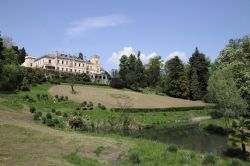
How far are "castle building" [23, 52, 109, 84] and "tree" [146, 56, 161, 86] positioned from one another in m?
17.1

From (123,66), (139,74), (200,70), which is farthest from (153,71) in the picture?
(200,70)

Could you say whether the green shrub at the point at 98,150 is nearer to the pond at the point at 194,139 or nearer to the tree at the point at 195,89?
the pond at the point at 194,139

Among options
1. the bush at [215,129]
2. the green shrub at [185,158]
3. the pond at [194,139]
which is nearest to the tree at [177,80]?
the bush at [215,129]

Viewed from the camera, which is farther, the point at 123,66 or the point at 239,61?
the point at 123,66

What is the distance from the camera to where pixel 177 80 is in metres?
101

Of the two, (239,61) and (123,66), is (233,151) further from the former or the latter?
(123,66)

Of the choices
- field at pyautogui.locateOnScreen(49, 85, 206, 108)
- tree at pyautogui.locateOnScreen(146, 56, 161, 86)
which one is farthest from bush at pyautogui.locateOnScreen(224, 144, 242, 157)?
tree at pyautogui.locateOnScreen(146, 56, 161, 86)

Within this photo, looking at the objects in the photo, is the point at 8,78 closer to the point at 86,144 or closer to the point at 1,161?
the point at 86,144

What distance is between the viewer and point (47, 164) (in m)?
17.0

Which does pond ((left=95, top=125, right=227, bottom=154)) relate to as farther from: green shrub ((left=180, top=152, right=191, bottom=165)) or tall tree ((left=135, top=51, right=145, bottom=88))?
tall tree ((left=135, top=51, right=145, bottom=88))

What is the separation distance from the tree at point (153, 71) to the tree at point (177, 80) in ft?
66.3

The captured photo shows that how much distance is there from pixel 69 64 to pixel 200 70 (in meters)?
63.1

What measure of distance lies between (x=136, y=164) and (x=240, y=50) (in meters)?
56.1

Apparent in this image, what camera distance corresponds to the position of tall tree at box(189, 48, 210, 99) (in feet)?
334
